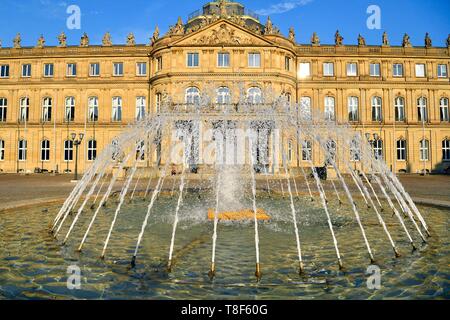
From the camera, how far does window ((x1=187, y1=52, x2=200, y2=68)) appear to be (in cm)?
3869

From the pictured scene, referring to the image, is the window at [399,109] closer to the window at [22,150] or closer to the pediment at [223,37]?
the pediment at [223,37]

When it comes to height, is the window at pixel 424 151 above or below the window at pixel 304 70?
below

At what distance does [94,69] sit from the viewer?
43.8 m

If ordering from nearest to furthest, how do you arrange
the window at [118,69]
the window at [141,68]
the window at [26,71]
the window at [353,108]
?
1. the window at [141,68]
2. the window at [118,69]
3. the window at [353,108]
4. the window at [26,71]

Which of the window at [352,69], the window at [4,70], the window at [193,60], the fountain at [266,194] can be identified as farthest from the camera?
the window at [4,70]

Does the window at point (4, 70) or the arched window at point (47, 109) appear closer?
the arched window at point (47, 109)

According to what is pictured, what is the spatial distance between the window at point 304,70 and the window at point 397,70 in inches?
437

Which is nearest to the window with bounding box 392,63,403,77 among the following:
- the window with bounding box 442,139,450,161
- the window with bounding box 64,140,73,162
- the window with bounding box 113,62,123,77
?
the window with bounding box 442,139,450,161

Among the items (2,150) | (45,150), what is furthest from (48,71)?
(2,150)

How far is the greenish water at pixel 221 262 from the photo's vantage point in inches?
179

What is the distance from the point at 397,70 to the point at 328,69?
8.99m

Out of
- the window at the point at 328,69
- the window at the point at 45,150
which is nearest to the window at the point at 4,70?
the window at the point at 45,150

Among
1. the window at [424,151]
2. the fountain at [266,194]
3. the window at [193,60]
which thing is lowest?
the fountain at [266,194]
